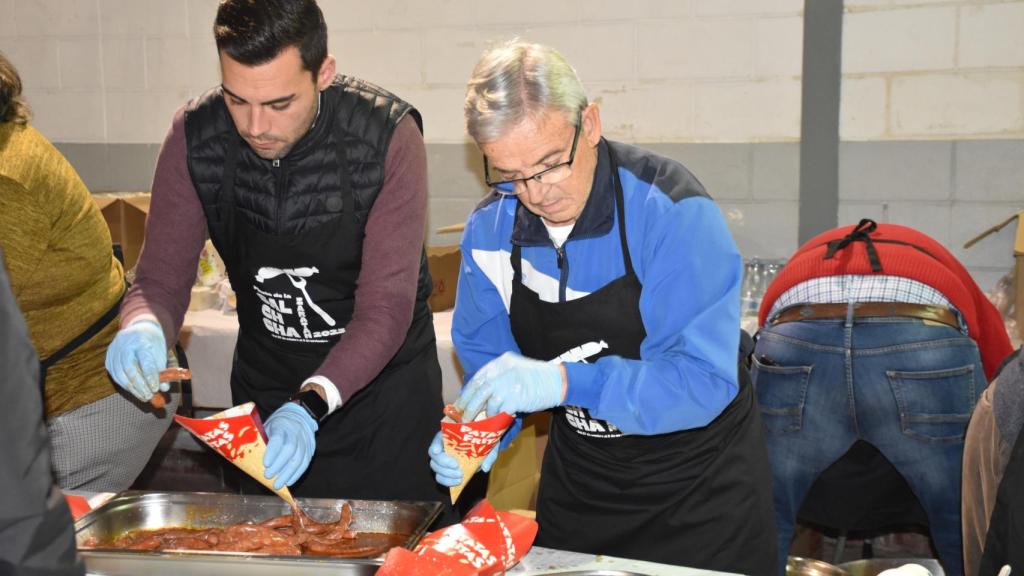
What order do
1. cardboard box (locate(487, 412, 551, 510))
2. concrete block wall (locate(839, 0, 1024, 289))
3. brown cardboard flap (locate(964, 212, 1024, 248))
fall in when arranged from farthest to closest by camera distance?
concrete block wall (locate(839, 0, 1024, 289)) → brown cardboard flap (locate(964, 212, 1024, 248)) → cardboard box (locate(487, 412, 551, 510))

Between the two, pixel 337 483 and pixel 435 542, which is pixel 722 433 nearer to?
pixel 435 542

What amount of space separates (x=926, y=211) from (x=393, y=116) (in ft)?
8.90

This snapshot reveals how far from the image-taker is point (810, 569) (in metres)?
2.35

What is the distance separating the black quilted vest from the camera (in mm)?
2312

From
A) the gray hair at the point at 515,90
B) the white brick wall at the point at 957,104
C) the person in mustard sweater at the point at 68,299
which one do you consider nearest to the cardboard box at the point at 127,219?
the person in mustard sweater at the point at 68,299

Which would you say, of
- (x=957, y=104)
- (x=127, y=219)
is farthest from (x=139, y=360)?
(x=957, y=104)

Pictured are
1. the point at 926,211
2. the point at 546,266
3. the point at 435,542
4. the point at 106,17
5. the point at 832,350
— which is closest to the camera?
the point at 435,542

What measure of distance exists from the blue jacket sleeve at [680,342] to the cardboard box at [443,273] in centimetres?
216

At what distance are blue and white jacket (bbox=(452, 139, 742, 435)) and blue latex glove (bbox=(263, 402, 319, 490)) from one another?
493 mm

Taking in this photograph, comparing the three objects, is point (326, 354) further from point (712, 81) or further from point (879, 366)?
point (712, 81)

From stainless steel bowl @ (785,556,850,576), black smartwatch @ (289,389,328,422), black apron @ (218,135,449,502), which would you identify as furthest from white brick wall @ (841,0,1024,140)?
black smartwatch @ (289,389,328,422)

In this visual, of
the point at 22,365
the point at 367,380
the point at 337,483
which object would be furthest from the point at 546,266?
the point at 22,365

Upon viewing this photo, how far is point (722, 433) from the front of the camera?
6.91ft

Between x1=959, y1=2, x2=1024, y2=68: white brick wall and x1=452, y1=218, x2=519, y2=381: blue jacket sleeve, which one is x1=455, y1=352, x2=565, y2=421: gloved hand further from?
x1=959, y1=2, x2=1024, y2=68: white brick wall
